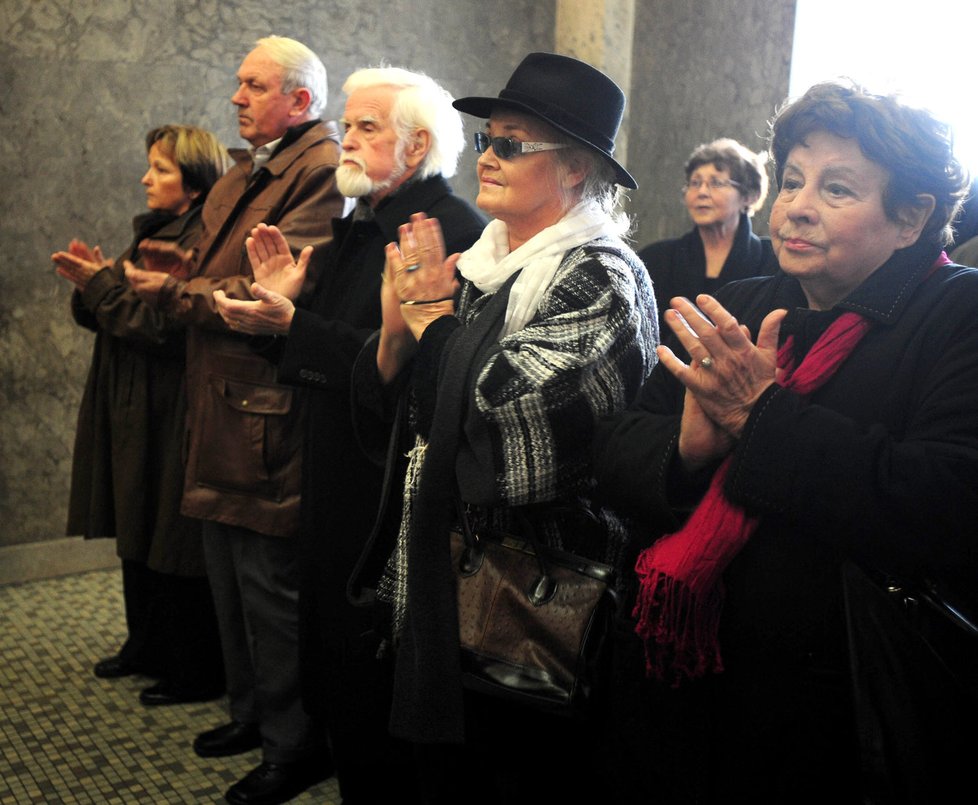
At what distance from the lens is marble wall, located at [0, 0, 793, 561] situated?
4.00 metres

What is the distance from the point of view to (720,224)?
3697mm

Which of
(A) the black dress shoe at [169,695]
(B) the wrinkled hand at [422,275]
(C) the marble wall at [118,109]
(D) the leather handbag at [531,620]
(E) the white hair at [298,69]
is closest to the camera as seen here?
(D) the leather handbag at [531,620]

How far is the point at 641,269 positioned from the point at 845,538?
74 cm

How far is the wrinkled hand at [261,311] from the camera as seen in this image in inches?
96.1

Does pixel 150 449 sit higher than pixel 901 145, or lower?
lower

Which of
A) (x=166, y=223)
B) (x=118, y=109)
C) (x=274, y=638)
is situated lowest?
(x=274, y=638)

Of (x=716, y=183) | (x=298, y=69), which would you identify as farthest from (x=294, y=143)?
(x=716, y=183)

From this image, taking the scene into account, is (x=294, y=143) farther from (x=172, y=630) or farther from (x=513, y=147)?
(x=172, y=630)

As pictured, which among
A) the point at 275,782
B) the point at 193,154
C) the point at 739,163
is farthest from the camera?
the point at 739,163

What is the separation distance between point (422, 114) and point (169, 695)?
195 cm

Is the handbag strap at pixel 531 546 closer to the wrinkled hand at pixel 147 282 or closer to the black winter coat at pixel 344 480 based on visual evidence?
the black winter coat at pixel 344 480

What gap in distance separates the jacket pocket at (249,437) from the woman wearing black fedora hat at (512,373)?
775mm

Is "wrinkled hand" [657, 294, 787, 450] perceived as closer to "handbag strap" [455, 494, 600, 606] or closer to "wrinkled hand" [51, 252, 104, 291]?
"handbag strap" [455, 494, 600, 606]

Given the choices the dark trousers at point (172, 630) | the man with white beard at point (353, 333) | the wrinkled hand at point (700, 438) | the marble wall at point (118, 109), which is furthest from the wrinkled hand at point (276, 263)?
the marble wall at point (118, 109)
